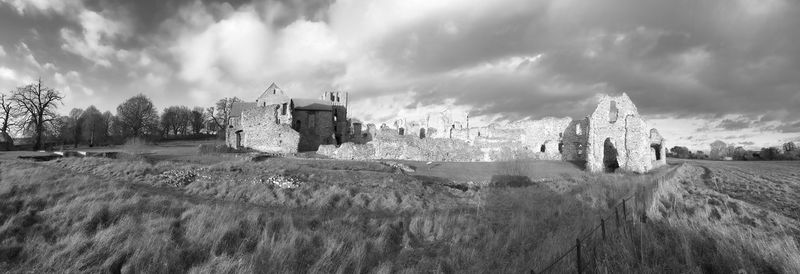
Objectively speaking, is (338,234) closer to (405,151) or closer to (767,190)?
(767,190)

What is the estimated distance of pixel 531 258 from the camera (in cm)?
695

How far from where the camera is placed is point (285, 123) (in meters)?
42.8

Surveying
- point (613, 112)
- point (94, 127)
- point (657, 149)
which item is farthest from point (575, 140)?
point (94, 127)

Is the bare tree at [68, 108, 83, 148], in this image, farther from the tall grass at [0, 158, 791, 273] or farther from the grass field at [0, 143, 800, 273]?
the tall grass at [0, 158, 791, 273]

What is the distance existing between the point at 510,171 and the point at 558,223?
53.5 feet

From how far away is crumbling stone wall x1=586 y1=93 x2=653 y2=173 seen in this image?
27.8m

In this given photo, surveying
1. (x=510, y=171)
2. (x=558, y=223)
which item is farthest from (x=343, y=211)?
(x=510, y=171)

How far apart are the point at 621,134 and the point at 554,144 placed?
49.1 feet

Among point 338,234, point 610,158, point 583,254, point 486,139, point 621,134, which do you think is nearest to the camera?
point 583,254

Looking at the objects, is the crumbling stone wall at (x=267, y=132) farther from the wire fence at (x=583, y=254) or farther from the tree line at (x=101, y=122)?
the wire fence at (x=583, y=254)

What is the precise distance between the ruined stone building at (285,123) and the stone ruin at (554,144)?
205 inches

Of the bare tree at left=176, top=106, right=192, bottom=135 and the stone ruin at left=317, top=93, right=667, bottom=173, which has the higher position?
the bare tree at left=176, top=106, right=192, bottom=135

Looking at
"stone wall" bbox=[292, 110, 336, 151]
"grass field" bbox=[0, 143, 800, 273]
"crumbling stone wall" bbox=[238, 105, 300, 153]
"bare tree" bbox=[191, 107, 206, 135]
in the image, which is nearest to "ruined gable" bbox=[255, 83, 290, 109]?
"stone wall" bbox=[292, 110, 336, 151]

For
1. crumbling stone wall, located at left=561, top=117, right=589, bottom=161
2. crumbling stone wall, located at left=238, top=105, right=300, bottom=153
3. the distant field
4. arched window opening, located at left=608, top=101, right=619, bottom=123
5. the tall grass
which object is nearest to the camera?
the tall grass
